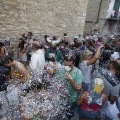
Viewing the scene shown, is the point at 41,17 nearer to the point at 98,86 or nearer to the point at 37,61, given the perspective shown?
the point at 37,61

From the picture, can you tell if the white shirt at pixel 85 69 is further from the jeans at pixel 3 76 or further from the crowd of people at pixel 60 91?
the jeans at pixel 3 76

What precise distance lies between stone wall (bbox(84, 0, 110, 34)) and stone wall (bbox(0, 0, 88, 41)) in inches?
175

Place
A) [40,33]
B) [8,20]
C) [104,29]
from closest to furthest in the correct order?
1. [8,20]
2. [40,33]
3. [104,29]

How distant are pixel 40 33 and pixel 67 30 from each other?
1.96 m

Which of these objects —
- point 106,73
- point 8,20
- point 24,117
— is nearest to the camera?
point 24,117

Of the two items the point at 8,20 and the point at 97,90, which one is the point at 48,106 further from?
the point at 8,20

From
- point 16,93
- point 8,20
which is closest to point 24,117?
point 16,93

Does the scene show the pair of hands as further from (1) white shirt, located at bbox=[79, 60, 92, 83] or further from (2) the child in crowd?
(1) white shirt, located at bbox=[79, 60, 92, 83]

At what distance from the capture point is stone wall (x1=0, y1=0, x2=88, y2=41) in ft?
23.2

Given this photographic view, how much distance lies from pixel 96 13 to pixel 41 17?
837 centimetres

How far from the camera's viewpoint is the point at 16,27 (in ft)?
24.3

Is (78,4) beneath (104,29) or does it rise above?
above

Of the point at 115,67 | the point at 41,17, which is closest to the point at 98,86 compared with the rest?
the point at 115,67

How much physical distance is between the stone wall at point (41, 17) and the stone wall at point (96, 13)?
4.44 meters
